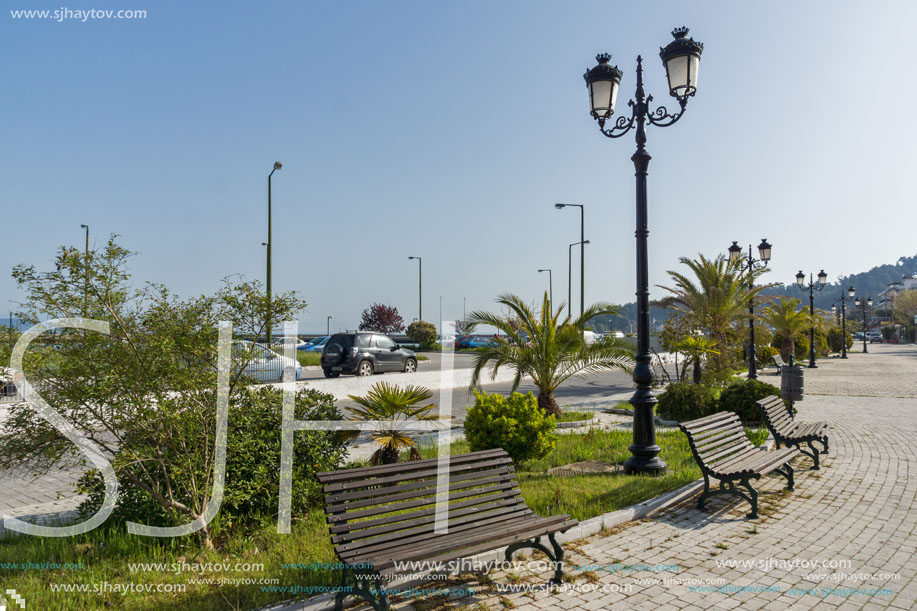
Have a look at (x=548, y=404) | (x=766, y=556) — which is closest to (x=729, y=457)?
(x=766, y=556)

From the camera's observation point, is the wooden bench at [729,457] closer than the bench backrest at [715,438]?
Yes

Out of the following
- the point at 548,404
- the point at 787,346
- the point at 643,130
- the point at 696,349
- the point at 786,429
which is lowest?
the point at 548,404

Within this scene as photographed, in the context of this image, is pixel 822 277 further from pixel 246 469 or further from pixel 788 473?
pixel 246 469

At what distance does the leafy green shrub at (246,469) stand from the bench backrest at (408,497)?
1.43m

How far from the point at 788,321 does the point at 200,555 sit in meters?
35.5

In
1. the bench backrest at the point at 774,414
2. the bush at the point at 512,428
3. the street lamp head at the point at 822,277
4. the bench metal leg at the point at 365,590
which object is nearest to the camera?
the bench metal leg at the point at 365,590

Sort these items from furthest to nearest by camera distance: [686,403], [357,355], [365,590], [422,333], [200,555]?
[422,333] < [357,355] < [686,403] < [200,555] < [365,590]

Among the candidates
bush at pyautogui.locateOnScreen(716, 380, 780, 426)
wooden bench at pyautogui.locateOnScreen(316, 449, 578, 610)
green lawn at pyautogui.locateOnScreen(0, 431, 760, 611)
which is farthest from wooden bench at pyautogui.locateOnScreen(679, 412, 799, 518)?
bush at pyautogui.locateOnScreen(716, 380, 780, 426)

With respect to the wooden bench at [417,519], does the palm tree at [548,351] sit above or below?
above

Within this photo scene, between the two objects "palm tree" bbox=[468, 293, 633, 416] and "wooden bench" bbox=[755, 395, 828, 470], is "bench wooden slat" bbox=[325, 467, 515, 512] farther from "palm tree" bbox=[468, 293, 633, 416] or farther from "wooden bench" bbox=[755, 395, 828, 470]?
"palm tree" bbox=[468, 293, 633, 416]

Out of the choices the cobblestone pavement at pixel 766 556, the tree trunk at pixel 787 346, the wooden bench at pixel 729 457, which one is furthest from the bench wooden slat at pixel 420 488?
the tree trunk at pixel 787 346

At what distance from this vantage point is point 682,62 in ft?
24.5

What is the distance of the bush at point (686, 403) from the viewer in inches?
477

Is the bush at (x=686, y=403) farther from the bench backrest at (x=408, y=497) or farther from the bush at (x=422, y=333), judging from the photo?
the bush at (x=422, y=333)
